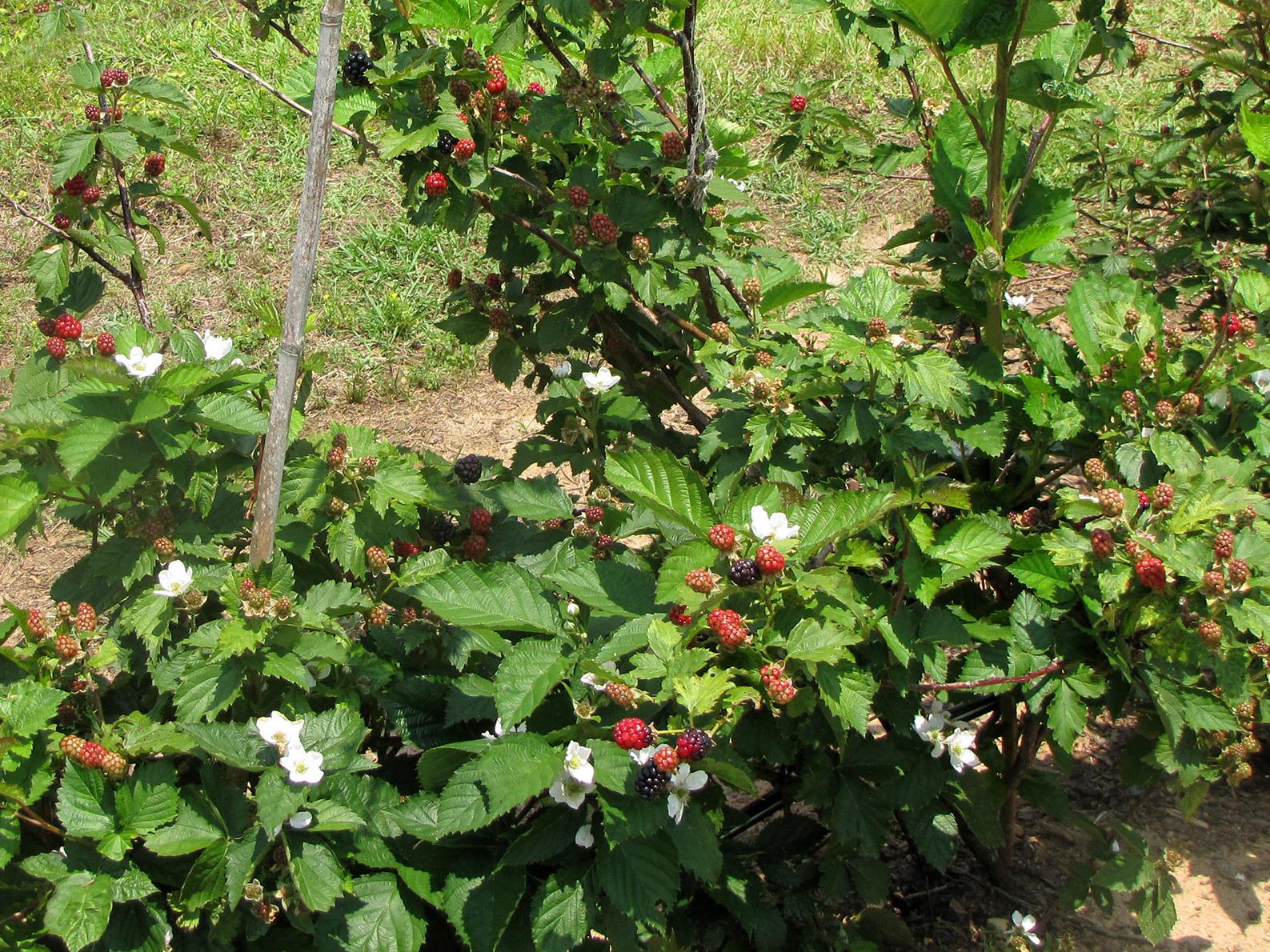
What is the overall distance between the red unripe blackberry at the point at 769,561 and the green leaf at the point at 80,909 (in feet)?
3.37

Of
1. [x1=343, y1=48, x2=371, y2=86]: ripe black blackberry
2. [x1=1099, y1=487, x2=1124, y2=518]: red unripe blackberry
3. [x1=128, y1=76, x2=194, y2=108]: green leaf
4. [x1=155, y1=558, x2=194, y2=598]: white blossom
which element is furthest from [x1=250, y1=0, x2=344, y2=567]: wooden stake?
[x1=1099, y1=487, x2=1124, y2=518]: red unripe blackberry

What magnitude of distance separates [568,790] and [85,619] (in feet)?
2.60

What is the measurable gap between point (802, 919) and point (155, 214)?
4.19 m

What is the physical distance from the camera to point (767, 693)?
1.72 metres

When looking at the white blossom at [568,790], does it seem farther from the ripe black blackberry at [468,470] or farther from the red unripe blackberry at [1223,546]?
the red unripe blackberry at [1223,546]

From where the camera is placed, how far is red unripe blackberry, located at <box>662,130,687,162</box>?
7.03 ft

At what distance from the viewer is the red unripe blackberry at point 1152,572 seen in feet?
5.88

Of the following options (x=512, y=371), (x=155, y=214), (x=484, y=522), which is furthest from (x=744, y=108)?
(x=484, y=522)

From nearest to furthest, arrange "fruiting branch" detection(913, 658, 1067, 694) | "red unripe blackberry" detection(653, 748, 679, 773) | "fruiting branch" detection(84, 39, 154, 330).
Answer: "red unripe blackberry" detection(653, 748, 679, 773) < "fruiting branch" detection(913, 658, 1067, 694) < "fruiting branch" detection(84, 39, 154, 330)

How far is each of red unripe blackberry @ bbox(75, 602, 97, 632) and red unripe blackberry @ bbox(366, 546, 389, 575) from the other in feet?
1.41

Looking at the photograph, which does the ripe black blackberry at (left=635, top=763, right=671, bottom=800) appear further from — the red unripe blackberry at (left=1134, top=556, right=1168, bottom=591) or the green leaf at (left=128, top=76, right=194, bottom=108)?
the green leaf at (left=128, top=76, right=194, bottom=108)

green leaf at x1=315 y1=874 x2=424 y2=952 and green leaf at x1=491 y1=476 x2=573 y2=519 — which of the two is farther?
green leaf at x1=491 y1=476 x2=573 y2=519

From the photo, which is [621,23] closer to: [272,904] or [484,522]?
[484,522]

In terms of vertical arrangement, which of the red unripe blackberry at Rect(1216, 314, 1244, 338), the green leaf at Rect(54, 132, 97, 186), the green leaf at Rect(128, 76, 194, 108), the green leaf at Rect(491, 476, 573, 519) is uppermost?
the red unripe blackberry at Rect(1216, 314, 1244, 338)
